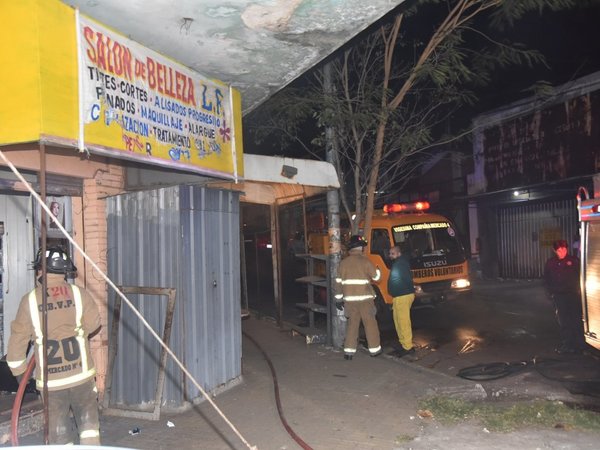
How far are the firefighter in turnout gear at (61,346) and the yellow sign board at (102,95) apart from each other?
1.02 m

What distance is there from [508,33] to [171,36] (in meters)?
16.6

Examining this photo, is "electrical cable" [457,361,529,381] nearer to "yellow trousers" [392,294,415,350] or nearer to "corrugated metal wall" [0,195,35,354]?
"yellow trousers" [392,294,415,350]

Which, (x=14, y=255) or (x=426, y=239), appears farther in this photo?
(x=426, y=239)

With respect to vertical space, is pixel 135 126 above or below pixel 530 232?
above

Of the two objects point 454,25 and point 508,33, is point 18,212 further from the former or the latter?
point 508,33

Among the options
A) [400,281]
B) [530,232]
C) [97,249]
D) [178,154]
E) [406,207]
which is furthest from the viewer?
[530,232]

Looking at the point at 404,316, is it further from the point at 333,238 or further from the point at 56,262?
the point at 56,262

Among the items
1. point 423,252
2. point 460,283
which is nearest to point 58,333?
point 423,252

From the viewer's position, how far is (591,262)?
6.13 m

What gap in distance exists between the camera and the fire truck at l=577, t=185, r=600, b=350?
19.7ft

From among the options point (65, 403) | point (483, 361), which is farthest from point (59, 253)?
point (483, 361)

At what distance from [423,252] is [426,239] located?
40 cm

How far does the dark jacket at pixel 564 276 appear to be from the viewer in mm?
7980

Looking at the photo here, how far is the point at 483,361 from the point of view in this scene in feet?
26.2
